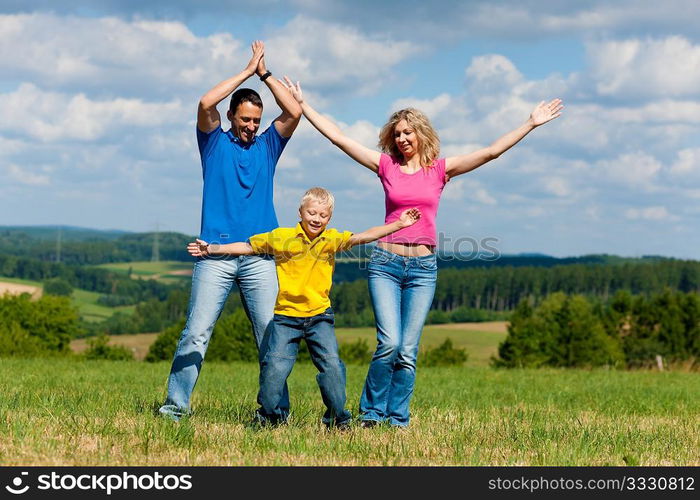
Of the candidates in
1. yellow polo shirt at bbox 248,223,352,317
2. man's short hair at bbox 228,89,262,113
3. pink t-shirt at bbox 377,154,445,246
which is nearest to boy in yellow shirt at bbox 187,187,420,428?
yellow polo shirt at bbox 248,223,352,317

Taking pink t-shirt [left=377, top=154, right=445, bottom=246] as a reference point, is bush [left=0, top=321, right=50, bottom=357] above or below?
below

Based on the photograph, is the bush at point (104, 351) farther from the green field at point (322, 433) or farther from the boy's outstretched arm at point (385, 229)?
the boy's outstretched arm at point (385, 229)

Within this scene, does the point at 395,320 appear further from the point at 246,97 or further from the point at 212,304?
the point at 246,97

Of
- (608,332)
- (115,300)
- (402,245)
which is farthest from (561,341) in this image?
(115,300)

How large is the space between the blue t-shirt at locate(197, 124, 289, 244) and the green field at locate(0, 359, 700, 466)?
5.46 feet

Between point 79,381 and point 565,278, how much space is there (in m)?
147

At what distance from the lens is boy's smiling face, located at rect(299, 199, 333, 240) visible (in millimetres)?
6832

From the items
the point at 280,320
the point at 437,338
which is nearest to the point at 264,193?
the point at 280,320

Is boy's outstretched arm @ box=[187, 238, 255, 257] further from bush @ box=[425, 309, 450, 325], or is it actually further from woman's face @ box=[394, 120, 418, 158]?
bush @ box=[425, 309, 450, 325]

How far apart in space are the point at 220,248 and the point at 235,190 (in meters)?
0.52

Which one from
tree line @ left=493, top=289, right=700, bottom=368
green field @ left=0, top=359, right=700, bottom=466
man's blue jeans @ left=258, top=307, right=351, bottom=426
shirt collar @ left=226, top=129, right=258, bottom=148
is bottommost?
tree line @ left=493, top=289, right=700, bottom=368

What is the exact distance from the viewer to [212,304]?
7.21 meters

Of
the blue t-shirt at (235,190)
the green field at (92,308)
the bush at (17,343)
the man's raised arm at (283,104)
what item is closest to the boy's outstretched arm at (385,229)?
the blue t-shirt at (235,190)

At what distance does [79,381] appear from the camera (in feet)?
41.7
